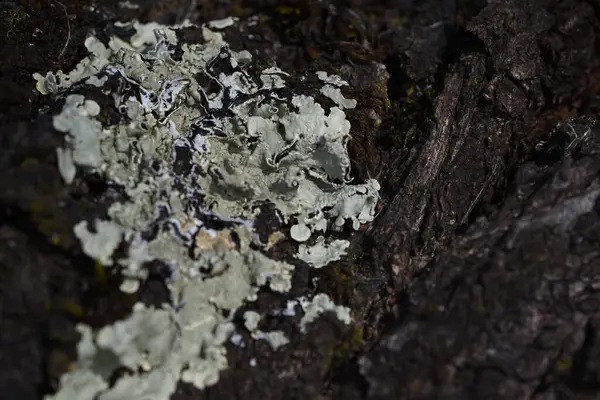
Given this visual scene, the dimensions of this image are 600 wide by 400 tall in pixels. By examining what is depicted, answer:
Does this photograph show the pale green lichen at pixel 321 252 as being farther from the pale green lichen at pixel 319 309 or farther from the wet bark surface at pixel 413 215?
the pale green lichen at pixel 319 309

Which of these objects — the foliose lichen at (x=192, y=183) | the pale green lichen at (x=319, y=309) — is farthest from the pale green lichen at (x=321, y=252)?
the pale green lichen at (x=319, y=309)

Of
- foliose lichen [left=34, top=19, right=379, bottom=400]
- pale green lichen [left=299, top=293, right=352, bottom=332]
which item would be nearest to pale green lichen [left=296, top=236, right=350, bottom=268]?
foliose lichen [left=34, top=19, right=379, bottom=400]

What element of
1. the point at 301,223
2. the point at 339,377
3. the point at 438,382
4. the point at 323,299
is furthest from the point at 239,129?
the point at 438,382

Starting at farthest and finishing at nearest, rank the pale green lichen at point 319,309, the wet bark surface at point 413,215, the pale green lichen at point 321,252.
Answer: the pale green lichen at point 321,252, the pale green lichen at point 319,309, the wet bark surface at point 413,215

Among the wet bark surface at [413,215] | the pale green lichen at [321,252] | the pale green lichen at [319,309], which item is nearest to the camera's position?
the wet bark surface at [413,215]

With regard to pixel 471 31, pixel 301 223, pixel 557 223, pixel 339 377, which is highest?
pixel 471 31

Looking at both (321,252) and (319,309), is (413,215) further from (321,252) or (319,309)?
→ (319,309)

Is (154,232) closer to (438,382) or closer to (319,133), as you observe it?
(319,133)
